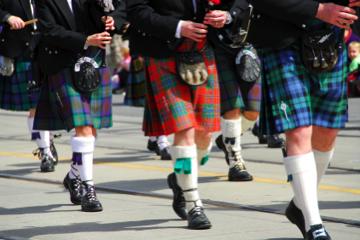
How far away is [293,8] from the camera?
234 inches

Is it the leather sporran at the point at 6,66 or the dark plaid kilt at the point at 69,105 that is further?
the leather sporran at the point at 6,66

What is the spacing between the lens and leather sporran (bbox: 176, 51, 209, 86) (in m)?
6.61

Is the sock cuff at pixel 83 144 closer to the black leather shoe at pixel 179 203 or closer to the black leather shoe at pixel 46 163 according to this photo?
the black leather shoe at pixel 179 203

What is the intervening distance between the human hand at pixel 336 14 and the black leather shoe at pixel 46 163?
14.4 feet

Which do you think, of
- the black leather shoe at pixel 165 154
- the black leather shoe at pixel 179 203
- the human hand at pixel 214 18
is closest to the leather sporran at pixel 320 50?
the human hand at pixel 214 18

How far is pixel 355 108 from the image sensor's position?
53.5ft

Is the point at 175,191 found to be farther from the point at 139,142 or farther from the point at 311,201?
the point at 139,142

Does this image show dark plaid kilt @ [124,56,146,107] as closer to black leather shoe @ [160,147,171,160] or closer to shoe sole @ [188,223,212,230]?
black leather shoe @ [160,147,171,160]

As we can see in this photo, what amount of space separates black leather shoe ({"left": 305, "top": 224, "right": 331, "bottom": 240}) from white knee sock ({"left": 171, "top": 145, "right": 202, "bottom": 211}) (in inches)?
38.8

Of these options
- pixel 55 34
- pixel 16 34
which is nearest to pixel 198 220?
pixel 55 34

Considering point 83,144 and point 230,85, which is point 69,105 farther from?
point 230,85

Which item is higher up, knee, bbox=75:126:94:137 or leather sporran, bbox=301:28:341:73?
leather sporran, bbox=301:28:341:73

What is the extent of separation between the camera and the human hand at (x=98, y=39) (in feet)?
24.6

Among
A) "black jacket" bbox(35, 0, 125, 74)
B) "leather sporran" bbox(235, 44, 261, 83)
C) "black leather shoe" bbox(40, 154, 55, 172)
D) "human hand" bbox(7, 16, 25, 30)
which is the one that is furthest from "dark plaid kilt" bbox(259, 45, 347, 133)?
"black leather shoe" bbox(40, 154, 55, 172)
